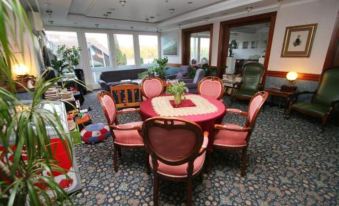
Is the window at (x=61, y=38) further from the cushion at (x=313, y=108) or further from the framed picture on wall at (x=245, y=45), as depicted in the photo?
the framed picture on wall at (x=245, y=45)

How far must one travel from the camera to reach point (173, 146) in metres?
1.23

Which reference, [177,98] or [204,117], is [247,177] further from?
[177,98]

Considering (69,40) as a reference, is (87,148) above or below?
below

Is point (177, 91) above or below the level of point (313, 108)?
above

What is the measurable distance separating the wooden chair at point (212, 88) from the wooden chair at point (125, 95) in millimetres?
1695

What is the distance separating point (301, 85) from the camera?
3.59 meters

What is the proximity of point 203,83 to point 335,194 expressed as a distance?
2049mm

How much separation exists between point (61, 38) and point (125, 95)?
4.10 m

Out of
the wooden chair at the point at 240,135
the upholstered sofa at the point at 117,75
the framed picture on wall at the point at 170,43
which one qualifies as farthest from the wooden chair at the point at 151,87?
the framed picture on wall at the point at 170,43

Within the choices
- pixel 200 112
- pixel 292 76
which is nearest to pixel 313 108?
pixel 292 76

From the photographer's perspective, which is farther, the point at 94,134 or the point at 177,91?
the point at 94,134

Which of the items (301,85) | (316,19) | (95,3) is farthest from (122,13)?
(301,85)

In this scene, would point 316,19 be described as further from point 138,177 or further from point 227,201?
point 138,177

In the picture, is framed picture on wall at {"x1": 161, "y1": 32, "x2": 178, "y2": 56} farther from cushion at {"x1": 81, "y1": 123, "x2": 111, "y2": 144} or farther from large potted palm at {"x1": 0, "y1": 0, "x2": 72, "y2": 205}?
large potted palm at {"x1": 0, "y1": 0, "x2": 72, "y2": 205}
